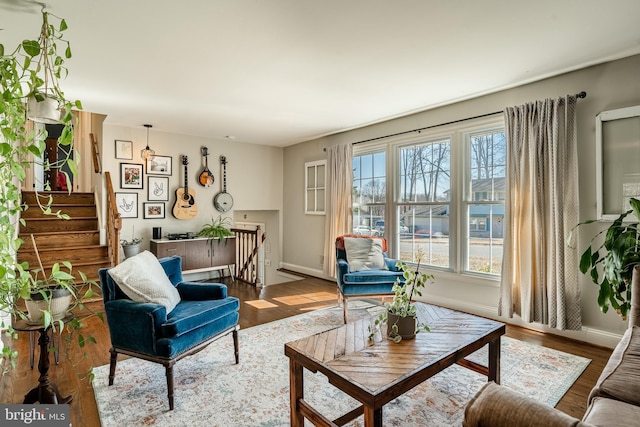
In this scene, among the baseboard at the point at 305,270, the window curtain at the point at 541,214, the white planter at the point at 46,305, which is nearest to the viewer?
the white planter at the point at 46,305

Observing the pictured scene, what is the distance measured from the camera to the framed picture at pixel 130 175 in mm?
5086

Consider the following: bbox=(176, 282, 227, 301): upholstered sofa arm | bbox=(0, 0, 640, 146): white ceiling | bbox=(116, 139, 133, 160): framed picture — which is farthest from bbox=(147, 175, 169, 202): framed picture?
bbox=(176, 282, 227, 301): upholstered sofa arm

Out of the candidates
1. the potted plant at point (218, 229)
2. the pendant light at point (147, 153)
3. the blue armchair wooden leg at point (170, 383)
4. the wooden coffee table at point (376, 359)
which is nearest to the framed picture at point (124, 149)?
the pendant light at point (147, 153)

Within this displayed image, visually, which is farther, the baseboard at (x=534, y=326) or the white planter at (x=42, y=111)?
the baseboard at (x=534, y=326)

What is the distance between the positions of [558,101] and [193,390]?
154 inches

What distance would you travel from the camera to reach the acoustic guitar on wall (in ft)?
18.2

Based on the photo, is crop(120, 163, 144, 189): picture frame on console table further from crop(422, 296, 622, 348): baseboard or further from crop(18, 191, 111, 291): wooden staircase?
crop(422, 296, 622, 348): baseboard

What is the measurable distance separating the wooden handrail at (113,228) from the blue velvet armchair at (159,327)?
5.69ft

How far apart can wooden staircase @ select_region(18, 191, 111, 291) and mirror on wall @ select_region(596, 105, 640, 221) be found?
517 cm

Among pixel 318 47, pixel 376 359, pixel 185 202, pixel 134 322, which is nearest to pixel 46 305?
pixel 134 322

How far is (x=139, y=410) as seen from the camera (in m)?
2.08

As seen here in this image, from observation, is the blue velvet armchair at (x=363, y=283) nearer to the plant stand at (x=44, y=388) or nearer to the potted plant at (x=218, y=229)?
the plant stand at (x=44, y=388)

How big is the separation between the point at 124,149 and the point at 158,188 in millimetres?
747

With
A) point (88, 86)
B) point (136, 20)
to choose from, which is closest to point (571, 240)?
point (136, 20)
